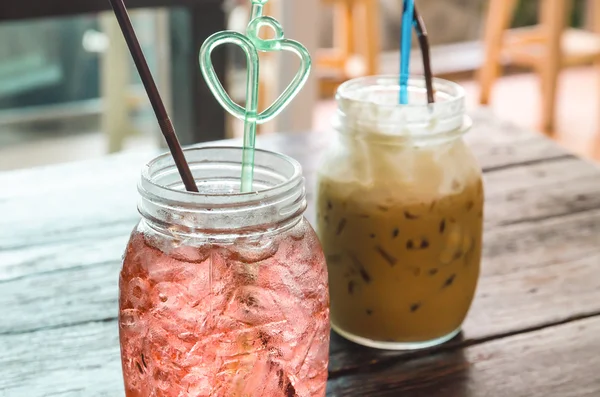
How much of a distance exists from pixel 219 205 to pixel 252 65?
0.33ft

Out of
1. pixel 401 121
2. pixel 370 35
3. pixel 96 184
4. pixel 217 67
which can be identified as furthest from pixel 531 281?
pixel 370 35

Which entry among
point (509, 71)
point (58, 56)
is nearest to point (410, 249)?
point (58, 56)

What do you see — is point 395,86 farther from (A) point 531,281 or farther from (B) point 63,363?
(B) point 63,363

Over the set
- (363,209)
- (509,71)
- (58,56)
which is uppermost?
(363,209)

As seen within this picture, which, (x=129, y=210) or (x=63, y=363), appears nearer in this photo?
(x=63, y=363)

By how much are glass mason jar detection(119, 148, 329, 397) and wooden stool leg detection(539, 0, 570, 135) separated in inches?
112

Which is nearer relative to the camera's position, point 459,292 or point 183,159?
point 183,159

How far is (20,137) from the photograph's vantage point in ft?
8.39

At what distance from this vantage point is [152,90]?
50cm

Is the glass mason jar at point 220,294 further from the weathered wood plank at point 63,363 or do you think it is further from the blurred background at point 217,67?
the blurred background at point 217,67

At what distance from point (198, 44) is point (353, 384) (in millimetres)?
1438

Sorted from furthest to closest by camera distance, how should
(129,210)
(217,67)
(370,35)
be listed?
(370,35) → (217,67) → (129,210)

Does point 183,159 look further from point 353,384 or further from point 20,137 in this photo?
point 20,137

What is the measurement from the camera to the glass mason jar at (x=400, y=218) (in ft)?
2.22
